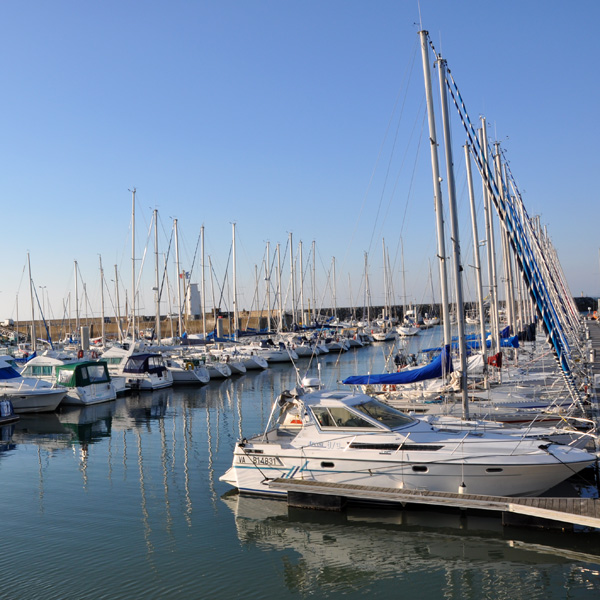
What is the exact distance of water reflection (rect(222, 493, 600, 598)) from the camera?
35.7 feet

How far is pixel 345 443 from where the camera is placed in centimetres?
1455

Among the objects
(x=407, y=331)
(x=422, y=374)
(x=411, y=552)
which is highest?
(x=422, y=374)

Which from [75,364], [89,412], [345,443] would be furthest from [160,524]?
[75,364]

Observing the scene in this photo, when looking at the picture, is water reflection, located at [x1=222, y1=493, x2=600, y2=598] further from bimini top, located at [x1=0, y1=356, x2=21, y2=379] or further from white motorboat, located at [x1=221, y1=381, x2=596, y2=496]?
bimini top, located at [x1=0, y1=356, x2=21, y2=379]

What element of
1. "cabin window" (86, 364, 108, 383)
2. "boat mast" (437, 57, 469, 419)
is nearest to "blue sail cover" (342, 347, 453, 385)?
"boat mast" (437, 57, 469, 419)

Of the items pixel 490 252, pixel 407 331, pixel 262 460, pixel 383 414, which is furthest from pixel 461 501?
pixel 407 331

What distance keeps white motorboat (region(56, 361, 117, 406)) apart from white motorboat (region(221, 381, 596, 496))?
19.8 m

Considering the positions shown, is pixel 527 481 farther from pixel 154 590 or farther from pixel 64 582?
pixel 64 582

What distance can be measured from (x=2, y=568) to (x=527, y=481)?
10711 millimetres

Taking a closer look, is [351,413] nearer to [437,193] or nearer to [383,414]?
[383,414]

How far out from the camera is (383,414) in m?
15.1

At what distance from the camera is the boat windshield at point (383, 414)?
48.9ft

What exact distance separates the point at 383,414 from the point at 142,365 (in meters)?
27.8

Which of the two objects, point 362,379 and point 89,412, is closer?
point 362,379
